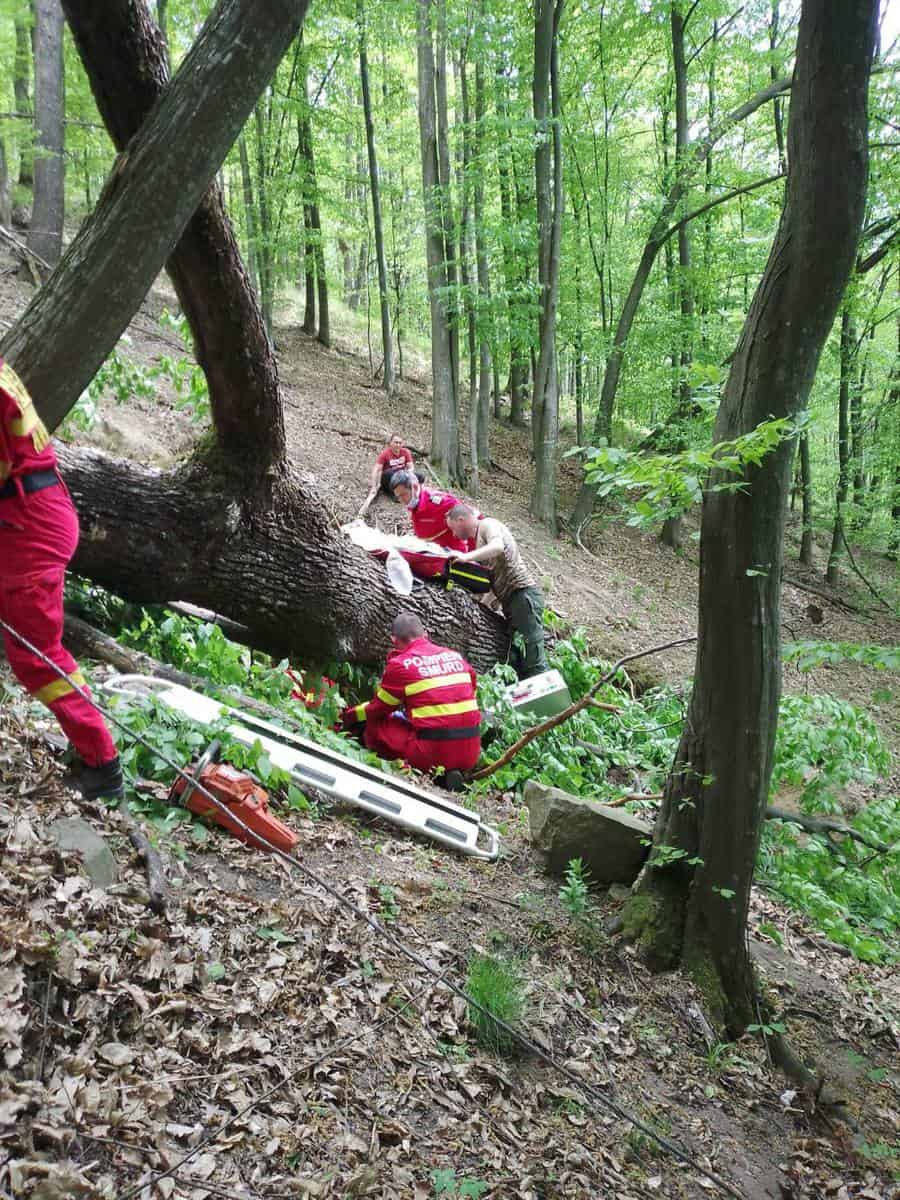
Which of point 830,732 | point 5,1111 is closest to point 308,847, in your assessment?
point 5,1111

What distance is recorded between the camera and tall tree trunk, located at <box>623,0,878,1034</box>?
2.75m

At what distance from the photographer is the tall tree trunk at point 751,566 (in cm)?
275

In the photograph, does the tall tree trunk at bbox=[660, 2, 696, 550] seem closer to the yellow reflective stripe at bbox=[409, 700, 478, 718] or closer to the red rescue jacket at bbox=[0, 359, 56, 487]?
the yellow reflective stripe at bbox=[409, 700, 478, 718]

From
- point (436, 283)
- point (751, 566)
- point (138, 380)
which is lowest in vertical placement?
point (138, 380)

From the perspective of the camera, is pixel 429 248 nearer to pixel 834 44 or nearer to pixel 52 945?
pixel 834 44

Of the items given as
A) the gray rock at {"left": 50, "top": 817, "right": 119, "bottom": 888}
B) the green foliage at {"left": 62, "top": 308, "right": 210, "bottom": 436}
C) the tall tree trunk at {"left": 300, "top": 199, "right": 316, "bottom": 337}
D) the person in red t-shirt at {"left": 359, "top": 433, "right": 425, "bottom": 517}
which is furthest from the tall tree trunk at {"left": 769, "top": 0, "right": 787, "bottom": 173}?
the gray rock at {"left": 50, "top": 817, "right": 119, "bottom": 888}

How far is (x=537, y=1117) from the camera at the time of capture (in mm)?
2699

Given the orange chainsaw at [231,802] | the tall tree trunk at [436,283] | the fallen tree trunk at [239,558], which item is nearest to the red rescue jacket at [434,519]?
the fallen tree trunk at [239,558]

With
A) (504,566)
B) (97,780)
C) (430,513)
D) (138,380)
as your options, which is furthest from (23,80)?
(97,780)

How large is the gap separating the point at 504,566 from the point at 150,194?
4754 mm

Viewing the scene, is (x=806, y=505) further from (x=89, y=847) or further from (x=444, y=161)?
(x=89, y=847)

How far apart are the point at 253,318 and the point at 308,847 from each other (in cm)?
317

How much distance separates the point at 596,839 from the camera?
4211 millimetres

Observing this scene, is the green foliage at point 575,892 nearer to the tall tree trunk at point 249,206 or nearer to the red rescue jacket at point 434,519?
the red rescue jacket at point 434,519
